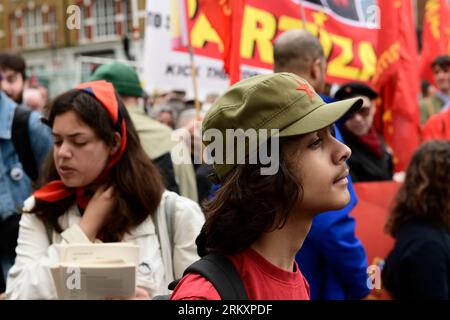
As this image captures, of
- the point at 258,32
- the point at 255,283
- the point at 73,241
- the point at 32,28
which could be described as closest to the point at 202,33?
the point at 258,32

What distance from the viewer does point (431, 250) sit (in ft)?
12.3

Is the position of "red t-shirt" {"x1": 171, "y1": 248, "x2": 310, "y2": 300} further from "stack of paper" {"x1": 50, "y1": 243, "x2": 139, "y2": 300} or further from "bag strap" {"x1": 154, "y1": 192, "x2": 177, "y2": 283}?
"bag strap" {"x1": 154, "y1": 192, "x2": 177, "y2": 283}

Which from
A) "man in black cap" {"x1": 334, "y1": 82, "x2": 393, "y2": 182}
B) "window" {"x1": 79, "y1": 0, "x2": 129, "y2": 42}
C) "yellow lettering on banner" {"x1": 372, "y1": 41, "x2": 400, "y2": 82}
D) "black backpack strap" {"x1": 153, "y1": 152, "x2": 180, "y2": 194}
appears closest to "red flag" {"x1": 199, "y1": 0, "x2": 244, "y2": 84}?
"black backpack strap" {"x1": 153, "y1": 152, "x2": 180, "y2": 194}

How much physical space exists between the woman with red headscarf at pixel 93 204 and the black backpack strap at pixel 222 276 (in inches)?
43.6

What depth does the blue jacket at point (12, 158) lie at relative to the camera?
13.4 feet

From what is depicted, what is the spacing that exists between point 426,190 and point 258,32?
64.0 inches

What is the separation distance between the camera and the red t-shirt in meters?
1.77

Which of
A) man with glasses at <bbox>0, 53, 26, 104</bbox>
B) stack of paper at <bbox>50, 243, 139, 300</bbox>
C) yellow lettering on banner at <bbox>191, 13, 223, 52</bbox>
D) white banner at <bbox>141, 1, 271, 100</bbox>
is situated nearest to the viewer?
stack of paper at <bbox>50, 243, 139, 300</bbox>

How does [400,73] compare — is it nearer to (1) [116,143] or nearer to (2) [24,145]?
(2) [24,145]

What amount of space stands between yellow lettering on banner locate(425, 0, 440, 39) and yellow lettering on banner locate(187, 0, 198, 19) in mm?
3304

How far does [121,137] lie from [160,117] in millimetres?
4633

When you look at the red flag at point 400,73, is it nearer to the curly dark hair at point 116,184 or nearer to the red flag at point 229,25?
the red flag at point 229,25

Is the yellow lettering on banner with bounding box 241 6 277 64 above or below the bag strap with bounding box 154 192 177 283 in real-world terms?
above

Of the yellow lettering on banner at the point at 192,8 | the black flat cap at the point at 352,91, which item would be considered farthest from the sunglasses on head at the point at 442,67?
the yellow lettering on banner at the point at 192,8
